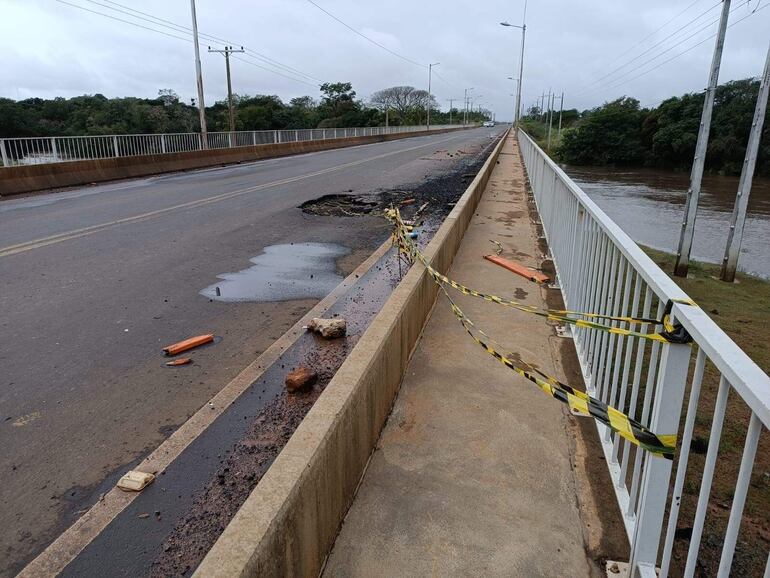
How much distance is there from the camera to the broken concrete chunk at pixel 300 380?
4066mm

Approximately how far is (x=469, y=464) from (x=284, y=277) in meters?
4.41

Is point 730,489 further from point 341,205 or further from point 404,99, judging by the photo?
point 404,99

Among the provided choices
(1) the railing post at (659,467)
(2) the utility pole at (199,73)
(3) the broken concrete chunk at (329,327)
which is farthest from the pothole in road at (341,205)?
(2) the utility pole at (199,73)

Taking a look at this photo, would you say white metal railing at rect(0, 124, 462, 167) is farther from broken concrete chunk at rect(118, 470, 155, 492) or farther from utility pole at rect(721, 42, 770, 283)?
utility pole at rect(721, 42, 770, 283)

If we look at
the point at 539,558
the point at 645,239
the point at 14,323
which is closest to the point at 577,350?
the point at 539,558

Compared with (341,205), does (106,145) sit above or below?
above

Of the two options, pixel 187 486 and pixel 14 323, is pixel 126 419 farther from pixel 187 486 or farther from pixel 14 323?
pixel 14 323

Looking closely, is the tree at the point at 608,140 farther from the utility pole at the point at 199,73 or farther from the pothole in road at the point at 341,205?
the pothole in road at the point at 341,205

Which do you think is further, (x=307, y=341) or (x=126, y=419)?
(x=307, y=341)

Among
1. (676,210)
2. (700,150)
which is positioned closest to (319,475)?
(700,150)

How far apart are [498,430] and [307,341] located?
210 centimetres

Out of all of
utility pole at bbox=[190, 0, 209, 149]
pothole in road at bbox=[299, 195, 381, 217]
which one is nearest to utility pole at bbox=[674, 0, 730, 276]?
pothole in road at bbox=[299, 195, 381, 217]

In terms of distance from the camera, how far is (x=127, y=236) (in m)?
9.06

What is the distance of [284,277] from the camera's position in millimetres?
7043
